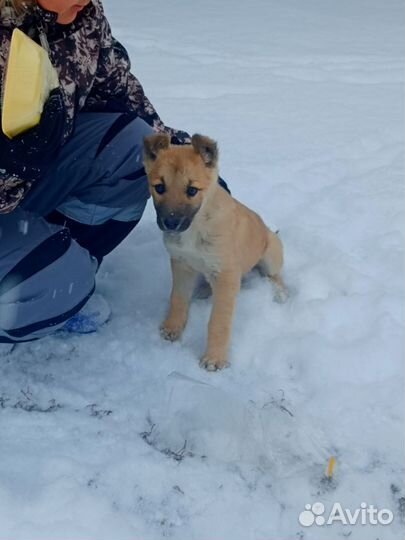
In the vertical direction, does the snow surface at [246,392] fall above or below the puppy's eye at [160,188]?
below

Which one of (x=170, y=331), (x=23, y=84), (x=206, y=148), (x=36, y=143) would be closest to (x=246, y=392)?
(x=170, y=331)

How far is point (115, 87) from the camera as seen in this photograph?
3.01m

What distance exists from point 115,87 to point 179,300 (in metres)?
0.94

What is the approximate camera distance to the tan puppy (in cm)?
282

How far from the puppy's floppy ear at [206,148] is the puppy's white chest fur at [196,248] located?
28 cm

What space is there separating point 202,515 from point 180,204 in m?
1.19

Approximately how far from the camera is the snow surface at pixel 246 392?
7.14 ft

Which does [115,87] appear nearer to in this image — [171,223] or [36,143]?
[171,223]

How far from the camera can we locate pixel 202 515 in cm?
217

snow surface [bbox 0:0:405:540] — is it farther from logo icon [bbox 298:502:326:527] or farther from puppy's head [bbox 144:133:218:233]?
puppy's head [bbox 144:133:218:233]

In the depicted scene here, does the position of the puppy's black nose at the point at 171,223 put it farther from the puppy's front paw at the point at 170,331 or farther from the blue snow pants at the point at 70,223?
the puppy's front paw at the point at 170,331

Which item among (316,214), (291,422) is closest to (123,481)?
(291,422)

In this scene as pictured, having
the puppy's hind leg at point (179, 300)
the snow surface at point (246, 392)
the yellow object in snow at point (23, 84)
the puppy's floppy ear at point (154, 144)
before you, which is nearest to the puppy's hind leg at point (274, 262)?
the snow surface at point (246, 392)

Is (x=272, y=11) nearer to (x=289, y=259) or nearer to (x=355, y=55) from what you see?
(x=355, y=55)
